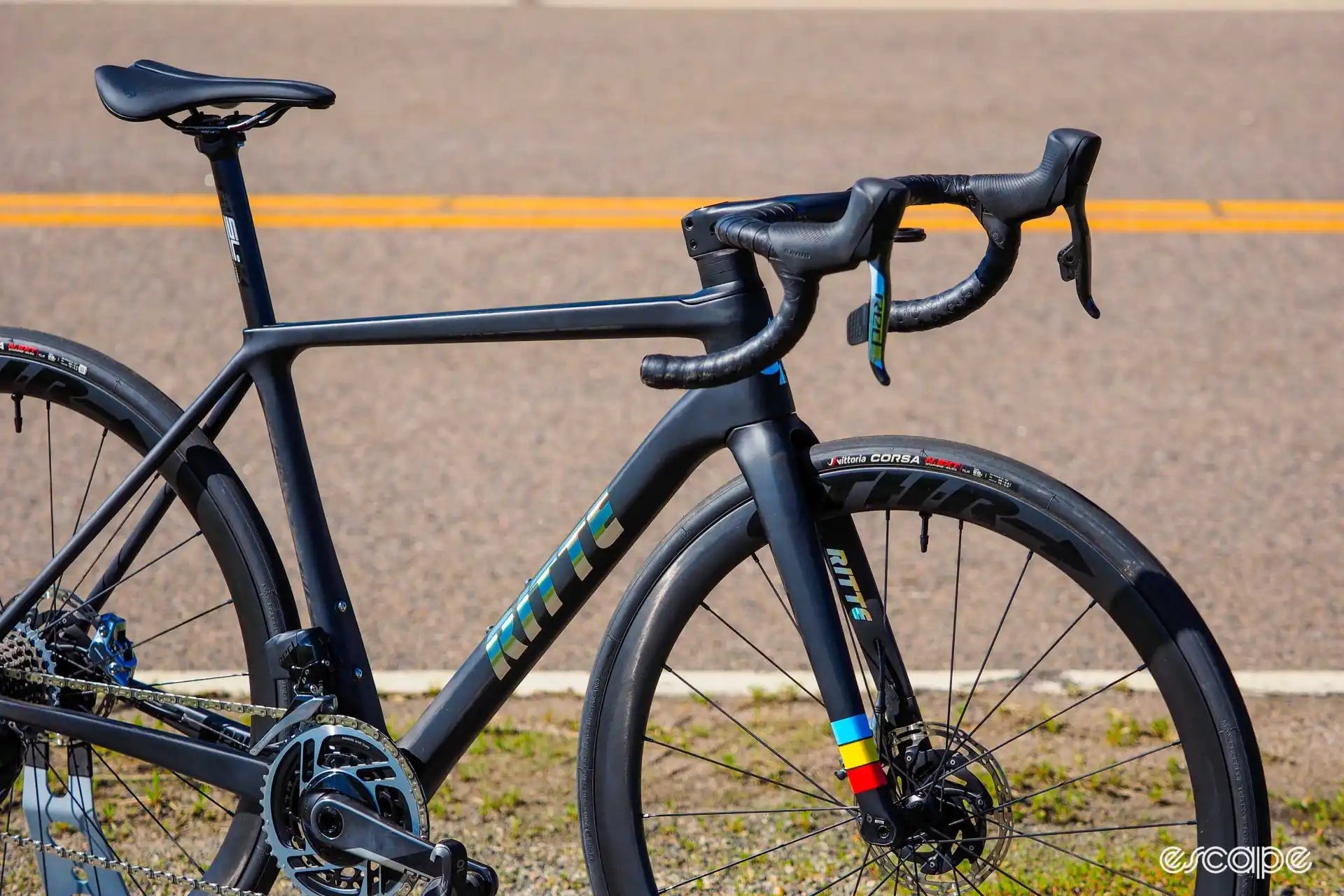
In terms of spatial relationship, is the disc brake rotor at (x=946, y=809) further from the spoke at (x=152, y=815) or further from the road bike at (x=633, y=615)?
the spoke at (x=152, y=815)

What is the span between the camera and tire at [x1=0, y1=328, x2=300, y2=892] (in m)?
2.65

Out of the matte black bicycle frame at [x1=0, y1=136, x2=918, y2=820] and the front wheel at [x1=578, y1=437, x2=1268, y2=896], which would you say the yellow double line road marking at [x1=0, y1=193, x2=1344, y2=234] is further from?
the matte black bicycle frame at [x1=0, y1=136, x2=918, y2=820]

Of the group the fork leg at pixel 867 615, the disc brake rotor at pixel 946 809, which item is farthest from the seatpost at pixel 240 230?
the disc brake rotor at pixel 946 809

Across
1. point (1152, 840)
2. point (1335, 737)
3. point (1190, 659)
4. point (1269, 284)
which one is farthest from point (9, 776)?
point (1269, 284)

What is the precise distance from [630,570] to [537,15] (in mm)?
7767

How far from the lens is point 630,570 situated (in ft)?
15.1

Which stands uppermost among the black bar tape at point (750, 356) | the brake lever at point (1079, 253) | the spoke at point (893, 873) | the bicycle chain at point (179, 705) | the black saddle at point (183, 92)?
the black saddle at point (183, 92)

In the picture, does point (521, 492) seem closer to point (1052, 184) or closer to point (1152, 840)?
point (1152, 840)

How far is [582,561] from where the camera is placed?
2.49 m

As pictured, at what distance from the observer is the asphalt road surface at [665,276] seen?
4641mm

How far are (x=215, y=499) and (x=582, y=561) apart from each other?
27.6 inches

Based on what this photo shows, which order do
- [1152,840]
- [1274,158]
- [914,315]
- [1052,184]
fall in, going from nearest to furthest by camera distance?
[1052,184] → [914,315] → [1152,840] → [1274,158]

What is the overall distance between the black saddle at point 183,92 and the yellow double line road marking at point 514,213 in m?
4.69

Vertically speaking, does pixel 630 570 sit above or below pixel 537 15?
below
